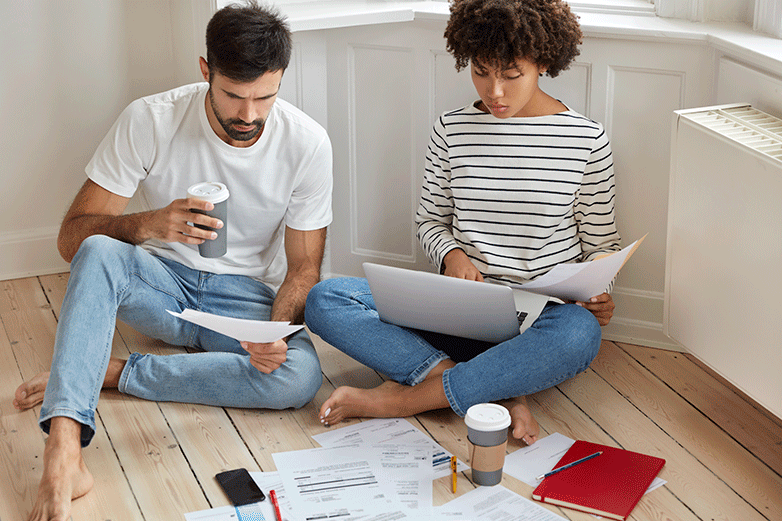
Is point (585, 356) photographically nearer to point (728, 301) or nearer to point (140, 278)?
point (728, 301)

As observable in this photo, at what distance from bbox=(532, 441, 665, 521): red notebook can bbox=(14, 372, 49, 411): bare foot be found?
44.7 inches

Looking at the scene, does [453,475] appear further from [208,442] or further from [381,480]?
[208,442]

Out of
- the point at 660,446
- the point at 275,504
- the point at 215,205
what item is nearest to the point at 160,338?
the point at 215,205

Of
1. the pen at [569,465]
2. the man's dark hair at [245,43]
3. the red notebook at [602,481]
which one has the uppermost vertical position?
the man's dark hair at [245,43]

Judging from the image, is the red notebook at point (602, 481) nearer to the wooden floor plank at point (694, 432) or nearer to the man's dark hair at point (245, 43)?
the wooden floor plank at point (694, 432)

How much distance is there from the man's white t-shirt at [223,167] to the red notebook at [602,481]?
2.77 feet

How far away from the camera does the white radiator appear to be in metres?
1.67

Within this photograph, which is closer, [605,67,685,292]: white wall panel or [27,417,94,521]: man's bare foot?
[27,417,94,521]: man's bare foot

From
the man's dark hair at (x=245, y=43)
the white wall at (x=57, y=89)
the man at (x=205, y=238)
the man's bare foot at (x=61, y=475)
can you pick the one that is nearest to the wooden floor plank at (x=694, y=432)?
the man at (x=205, y=238)

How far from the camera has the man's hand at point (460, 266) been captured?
6.73ft

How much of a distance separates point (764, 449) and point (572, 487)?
1.59 ft

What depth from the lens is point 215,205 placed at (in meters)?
1.76


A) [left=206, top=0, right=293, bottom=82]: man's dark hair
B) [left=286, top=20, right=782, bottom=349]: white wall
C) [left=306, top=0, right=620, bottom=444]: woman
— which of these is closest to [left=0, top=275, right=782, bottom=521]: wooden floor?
[left=306, top=0, right=620, bottom=444]: woman

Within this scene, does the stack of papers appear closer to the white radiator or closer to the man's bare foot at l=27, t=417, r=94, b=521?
the man's bare foot at l=27, t=417, r=94, b=521
